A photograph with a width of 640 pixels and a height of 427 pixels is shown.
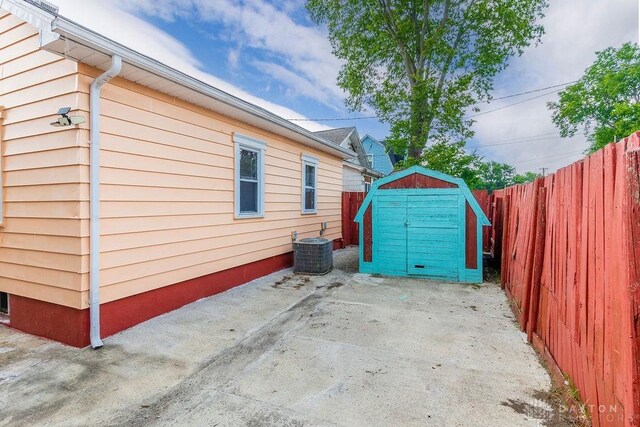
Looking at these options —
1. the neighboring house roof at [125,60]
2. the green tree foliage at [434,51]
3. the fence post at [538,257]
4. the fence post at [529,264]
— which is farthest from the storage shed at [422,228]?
the green tree foliage at [434,51]

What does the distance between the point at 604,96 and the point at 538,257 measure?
2437 centimetres

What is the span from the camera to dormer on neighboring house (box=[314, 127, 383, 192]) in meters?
12.6

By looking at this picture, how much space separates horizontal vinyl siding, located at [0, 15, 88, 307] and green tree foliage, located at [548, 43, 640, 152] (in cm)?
2404

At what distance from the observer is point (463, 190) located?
19.1 feet

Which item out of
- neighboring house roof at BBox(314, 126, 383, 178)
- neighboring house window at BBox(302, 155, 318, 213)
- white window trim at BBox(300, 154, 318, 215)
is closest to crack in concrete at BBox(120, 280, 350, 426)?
white window trim at BBox(300, 154, 318, 215)

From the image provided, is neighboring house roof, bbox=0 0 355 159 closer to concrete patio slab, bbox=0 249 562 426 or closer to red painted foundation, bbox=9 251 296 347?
red painted foundation, bbox=9 251 296 347

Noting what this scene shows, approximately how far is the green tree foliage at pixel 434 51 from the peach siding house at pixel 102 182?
7.77 m

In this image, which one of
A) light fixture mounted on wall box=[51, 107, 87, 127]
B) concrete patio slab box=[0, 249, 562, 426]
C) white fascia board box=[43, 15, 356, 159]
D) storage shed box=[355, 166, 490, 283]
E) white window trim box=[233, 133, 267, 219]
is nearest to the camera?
concrete patio slab box=[0, 249, 562, 426]

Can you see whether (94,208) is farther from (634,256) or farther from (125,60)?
(634,256)

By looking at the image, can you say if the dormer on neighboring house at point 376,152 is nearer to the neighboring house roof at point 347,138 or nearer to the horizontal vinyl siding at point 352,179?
the neighboring house roof at point 347,138

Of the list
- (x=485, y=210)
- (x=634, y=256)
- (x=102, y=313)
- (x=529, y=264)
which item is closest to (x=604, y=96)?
(x=485, y=210)

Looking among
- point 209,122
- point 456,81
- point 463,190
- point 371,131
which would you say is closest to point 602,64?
point 371,131

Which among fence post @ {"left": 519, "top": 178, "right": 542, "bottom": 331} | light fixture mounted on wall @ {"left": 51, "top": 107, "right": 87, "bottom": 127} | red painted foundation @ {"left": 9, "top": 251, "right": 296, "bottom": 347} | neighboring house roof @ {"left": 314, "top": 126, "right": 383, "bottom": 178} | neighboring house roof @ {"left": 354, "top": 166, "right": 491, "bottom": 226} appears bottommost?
red painted foundation @ {"left": 9, "top": 251, "right": 296, "bottom": 347}

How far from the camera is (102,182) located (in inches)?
132
